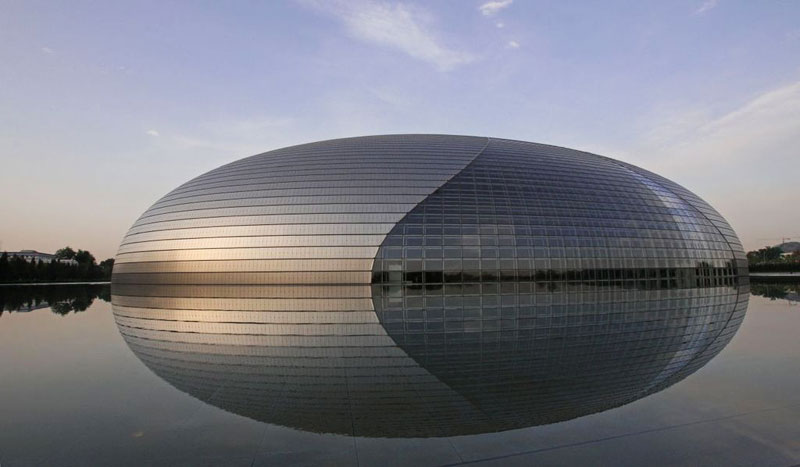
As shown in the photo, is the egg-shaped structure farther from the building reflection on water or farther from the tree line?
the tree line

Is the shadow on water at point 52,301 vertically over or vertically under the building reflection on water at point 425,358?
over

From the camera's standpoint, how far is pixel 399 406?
741cm

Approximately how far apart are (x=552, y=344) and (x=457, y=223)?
2075cm

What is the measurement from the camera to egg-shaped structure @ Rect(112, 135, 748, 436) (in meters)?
8.44

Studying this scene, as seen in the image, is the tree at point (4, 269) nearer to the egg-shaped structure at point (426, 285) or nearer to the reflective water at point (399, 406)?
the egg-shaped structure at point (426, 285)

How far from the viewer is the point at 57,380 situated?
31.7ft

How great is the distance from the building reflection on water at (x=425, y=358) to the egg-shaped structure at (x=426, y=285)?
0.23 ft

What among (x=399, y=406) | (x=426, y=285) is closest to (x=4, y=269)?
(x=426, y=285)

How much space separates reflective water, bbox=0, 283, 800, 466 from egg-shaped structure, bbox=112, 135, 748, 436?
91 millimetres

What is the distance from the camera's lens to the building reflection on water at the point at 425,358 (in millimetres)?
7211

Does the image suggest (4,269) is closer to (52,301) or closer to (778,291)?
(52,301)

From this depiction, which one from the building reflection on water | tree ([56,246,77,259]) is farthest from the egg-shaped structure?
tree ([56,246,77,259])

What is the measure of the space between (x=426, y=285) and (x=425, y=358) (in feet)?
68.6

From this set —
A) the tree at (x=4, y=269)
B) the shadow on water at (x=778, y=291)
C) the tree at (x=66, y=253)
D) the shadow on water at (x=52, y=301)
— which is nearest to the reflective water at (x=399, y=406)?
the shadow on water at (x=52, y=301)
